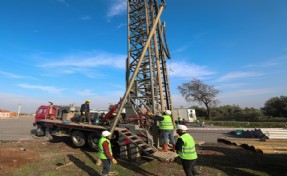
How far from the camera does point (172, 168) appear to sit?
8453 millimetres

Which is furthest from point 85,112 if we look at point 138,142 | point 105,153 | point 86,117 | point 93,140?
point 105,153

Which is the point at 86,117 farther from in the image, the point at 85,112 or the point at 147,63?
the point at 147,63

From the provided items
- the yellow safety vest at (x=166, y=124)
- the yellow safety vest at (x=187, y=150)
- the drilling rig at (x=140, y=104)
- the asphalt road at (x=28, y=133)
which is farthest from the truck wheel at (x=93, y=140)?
the asphalt road at (x=28, y=133)

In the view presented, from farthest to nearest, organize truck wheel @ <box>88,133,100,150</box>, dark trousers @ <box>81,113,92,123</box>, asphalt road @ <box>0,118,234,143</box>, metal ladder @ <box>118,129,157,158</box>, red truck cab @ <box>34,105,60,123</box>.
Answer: red truck cab @ <box>34,105,60,123</box> < asphalt road @ <box>0,118,234,143</box> < dark trousers @ <box>81,113,92,123</box> < truck wheel @ <box>88,133,100,150</box> < metal ladder @ <box>118,129,157,158</box>

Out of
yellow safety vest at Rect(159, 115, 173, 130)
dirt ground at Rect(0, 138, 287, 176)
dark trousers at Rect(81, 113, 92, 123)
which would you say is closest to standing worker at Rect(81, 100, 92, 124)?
dark trousers at Rect(81, 113, 92, 123)

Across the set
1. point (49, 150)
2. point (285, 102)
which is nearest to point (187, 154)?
point (49, 150)

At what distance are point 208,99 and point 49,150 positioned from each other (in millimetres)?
48989

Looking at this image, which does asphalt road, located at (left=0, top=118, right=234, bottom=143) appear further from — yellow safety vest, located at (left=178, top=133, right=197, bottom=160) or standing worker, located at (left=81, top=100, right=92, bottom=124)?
yellow safety vest, located at (left=178, top=133, right=197, bottom=160)

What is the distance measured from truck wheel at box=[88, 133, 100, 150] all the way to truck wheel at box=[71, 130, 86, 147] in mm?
554

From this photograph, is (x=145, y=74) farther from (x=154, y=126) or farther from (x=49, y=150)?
(x=49, y=150)

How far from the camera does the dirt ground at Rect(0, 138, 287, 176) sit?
795 centimetres

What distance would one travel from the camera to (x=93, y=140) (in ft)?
37.0

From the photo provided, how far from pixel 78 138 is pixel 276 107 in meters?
44.6

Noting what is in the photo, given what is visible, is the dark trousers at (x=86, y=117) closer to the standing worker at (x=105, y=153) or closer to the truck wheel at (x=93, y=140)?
the truck wheel at (x=93, y=140)
